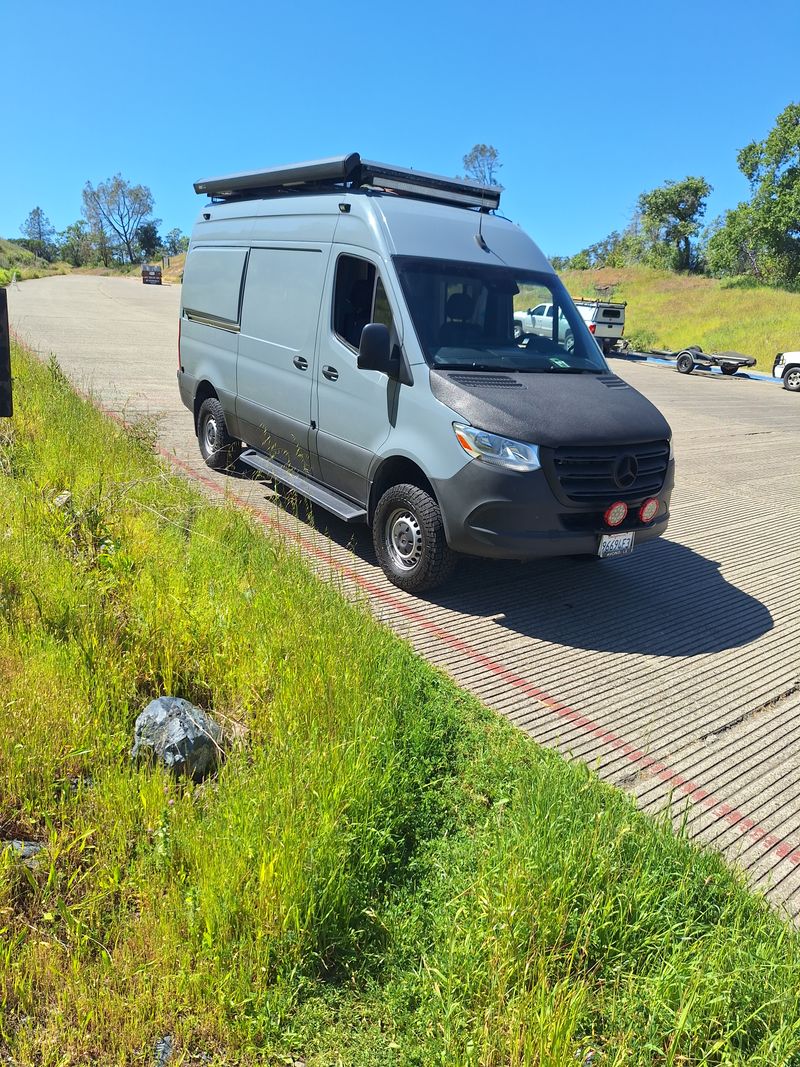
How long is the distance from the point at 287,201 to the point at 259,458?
2331mm

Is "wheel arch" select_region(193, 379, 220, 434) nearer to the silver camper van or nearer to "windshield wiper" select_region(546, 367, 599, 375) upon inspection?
the silver camper van

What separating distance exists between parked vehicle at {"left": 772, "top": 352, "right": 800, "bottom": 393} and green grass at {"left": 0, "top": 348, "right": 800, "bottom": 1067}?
25.0 meters

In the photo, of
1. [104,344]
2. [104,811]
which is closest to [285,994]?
[104,811]

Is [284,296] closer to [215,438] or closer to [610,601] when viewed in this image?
[215,438]

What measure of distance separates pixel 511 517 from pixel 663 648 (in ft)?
4.41

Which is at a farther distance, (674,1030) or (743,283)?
(743,283)

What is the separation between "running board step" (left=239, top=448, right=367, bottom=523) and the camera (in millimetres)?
5809

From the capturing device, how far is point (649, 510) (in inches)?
207

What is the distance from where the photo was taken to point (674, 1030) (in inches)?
84.2

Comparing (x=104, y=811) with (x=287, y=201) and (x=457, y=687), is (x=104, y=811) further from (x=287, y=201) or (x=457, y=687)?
(x=287, y=201)

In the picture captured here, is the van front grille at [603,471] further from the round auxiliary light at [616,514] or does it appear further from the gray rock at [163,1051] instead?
the gray rock at [163,1051]

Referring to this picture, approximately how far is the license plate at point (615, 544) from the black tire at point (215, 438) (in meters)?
4.47

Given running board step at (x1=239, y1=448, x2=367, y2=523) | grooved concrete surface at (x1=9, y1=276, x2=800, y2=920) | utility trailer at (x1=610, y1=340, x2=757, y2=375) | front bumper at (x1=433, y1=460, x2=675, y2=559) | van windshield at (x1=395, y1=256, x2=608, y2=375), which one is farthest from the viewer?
utility trailer at (x1=610, y1=340, x2=757, y2=375)

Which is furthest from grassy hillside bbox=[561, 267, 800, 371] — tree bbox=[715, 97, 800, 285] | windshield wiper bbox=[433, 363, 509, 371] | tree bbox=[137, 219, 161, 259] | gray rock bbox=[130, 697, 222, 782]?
tree bbox=[137, 219, 161, 259]
